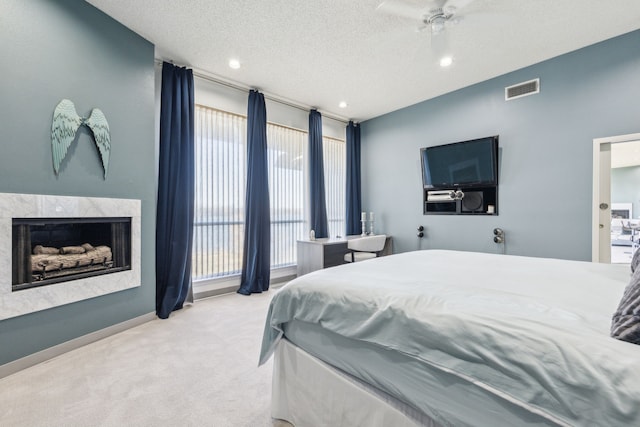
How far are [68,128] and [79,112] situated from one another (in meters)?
0.20

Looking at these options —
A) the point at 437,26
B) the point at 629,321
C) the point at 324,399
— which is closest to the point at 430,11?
the point at 437,26

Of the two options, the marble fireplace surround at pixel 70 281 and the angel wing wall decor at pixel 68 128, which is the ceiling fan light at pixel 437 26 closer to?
the angel wing wall decor at pixel 68 128

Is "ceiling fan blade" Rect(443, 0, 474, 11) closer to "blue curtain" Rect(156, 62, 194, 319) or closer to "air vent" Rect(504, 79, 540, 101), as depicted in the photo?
"air vent" Rect(504, 79, 540, 101)

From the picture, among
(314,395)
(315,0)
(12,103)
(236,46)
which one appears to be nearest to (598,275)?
(314,395)

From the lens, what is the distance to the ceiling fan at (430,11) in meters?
2.11

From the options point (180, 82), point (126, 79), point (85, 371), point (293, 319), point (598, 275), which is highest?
point (180, 82)

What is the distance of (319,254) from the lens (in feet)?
13.1

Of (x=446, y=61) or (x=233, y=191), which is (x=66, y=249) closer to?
(x=233, y=191)

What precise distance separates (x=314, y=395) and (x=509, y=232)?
342cm

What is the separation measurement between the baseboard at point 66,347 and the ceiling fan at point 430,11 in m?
3.58

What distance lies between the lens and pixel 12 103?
76.5 inches

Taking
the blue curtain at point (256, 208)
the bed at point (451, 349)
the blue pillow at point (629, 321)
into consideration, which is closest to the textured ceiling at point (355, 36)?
the blue curtain at point (256, 208)

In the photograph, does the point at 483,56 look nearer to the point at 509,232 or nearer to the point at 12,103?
the point at 509,232

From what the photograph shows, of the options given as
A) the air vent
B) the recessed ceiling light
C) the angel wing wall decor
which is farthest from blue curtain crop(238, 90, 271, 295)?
the air vent
